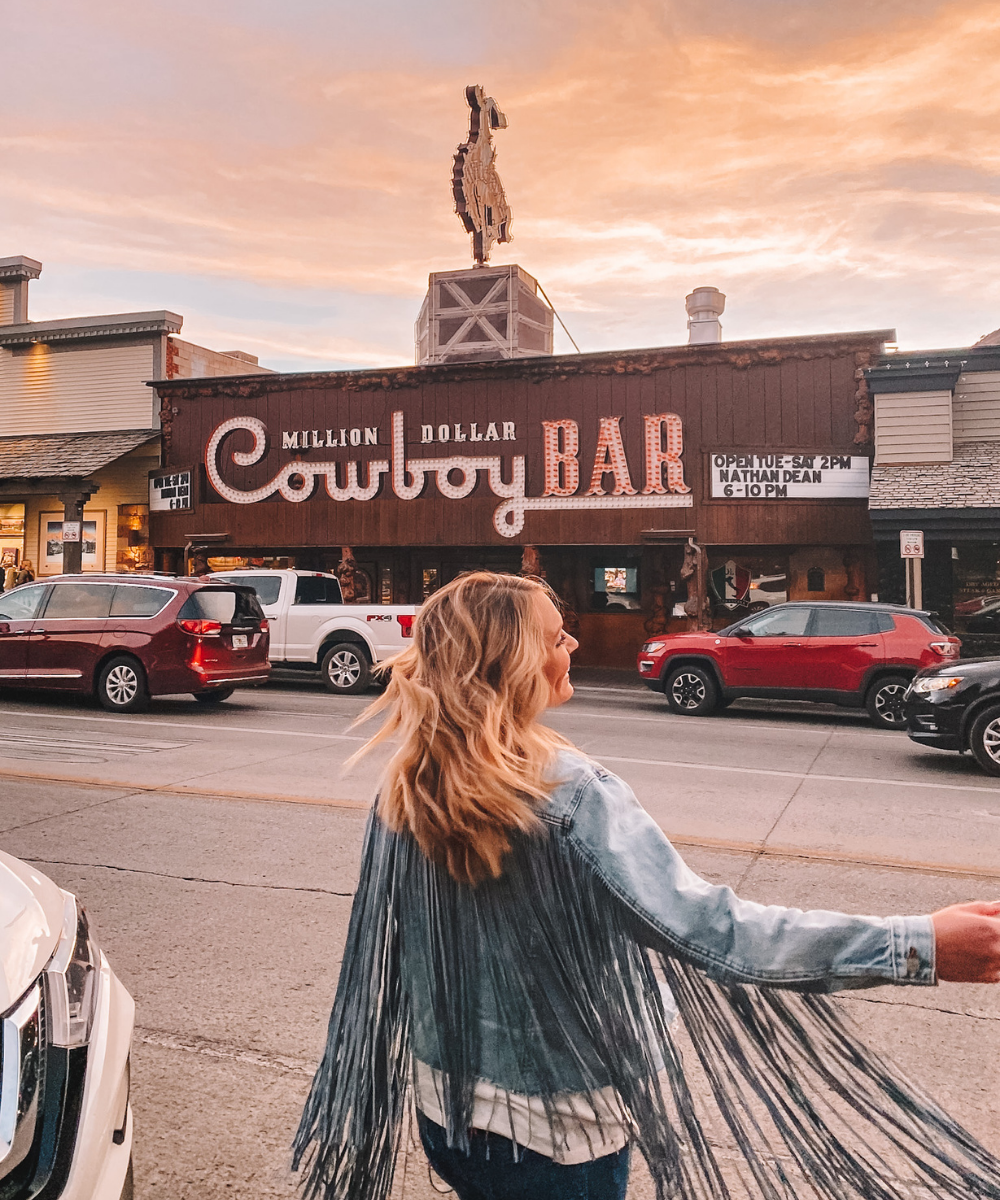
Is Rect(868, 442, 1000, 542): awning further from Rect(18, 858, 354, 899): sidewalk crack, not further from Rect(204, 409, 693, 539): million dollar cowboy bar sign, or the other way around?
Rect(18, 858, 354, 899): sidewalk crack

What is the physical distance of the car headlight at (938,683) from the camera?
32.4 ft

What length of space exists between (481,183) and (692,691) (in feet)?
60.9

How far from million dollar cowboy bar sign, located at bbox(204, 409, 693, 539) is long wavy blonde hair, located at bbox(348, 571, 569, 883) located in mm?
18292

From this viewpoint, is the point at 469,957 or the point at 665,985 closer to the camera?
the point at 469,957

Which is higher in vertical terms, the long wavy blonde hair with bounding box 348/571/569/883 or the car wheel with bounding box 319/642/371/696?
the long wavy blonde hair with bounding box 348/571/569/883

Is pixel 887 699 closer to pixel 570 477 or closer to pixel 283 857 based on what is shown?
pixel 570 477

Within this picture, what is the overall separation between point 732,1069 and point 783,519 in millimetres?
18300

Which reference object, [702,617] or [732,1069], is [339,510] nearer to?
[702,617]

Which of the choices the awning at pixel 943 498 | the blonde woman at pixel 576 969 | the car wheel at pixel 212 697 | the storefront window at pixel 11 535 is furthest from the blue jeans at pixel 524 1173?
the storefront window at pixel 11 535

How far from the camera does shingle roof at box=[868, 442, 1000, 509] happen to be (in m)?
16.8

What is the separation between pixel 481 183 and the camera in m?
27.7

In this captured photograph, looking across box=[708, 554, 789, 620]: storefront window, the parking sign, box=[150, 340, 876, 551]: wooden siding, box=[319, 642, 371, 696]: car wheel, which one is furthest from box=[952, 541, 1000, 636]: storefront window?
box=[319, 642, 371, 696]: car wheel

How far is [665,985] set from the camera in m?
1.87

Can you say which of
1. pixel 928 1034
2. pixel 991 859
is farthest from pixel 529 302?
pixel 928 1034
